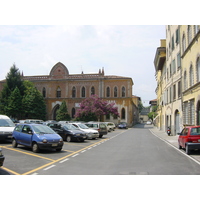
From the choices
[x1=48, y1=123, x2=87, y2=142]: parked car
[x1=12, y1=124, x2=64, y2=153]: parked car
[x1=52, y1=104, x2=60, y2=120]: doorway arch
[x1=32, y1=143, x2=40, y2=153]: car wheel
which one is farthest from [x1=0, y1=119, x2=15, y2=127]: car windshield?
[x1=52, y1=104, x2=60, y2=120]: doorway arch

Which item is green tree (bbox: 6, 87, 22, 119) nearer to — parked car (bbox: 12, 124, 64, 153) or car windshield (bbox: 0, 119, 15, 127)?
car windshield (bbox: 0, 119, 15, 127)

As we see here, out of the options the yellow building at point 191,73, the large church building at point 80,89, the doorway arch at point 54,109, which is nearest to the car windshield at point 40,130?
the yellow building at point 191,73

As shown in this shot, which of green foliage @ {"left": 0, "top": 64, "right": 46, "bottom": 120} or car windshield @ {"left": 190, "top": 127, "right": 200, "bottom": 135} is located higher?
green foliage @ {"left": 0, "top": 64, "right": 46, "bottom": 120}

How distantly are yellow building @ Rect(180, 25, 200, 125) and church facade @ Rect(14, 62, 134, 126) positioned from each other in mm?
33601

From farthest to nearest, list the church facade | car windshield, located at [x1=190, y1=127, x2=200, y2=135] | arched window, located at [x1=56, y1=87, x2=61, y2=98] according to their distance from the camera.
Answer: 1. arched window, located at [x1=56, y1=87, x2=61, y2=98]
2. the church facade
3. car windshield, located at [x1=190, y1=127, x2=200, y2=135]

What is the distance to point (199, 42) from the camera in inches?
755

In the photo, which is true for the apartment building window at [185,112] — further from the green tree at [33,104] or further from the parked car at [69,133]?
the green tree at [33,104]

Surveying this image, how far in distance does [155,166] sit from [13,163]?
573 centimetres

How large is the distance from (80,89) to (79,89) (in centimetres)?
26

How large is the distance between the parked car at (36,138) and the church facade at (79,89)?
44274mm

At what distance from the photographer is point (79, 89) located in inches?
2425

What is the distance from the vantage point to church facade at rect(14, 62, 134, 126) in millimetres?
59094

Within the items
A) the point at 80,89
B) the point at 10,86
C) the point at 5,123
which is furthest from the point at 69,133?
the point at 10,86

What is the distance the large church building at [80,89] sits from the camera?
194ft
